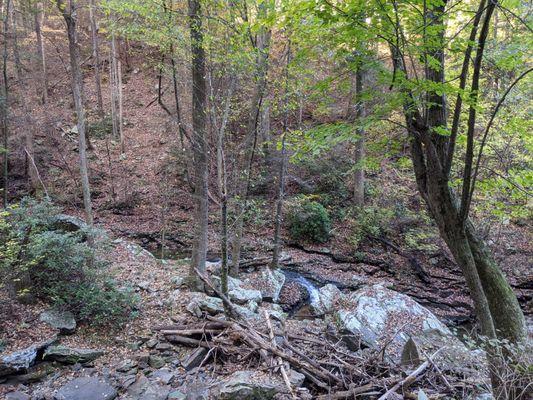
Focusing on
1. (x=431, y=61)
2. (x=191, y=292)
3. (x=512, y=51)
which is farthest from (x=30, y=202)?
(x=512, y=51)

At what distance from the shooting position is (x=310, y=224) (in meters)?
13.9

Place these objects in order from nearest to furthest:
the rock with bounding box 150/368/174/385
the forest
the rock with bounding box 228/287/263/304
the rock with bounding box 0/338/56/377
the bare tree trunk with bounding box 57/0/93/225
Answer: the forest, the rock with bounding box 0/338/56/377, the rock with bounding box 150/368/174/385, the bare tree trunk with bounding box 57/0/93/225, the rock with bounding box 228/287/263/304

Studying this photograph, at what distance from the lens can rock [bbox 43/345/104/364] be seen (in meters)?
5.02

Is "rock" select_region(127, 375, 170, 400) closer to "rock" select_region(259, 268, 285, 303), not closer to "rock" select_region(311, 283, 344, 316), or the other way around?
"rock" select_region(259, 268, 285, 303)

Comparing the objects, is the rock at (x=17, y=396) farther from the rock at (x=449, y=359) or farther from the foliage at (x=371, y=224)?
the foliage at (x=371, y=224)

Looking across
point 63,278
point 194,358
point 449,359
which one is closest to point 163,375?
point 194,358

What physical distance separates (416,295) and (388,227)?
3996mm

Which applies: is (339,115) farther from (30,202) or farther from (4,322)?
(4,322)

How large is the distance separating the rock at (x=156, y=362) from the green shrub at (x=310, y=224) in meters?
9.30

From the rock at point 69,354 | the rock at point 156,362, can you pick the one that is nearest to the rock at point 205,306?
the rock at point 156,362

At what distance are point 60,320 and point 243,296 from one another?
3769 millimetres

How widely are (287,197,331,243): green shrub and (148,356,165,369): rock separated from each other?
9.30m

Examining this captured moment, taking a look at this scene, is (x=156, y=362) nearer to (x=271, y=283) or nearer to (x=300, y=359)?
(x=300, y=359)

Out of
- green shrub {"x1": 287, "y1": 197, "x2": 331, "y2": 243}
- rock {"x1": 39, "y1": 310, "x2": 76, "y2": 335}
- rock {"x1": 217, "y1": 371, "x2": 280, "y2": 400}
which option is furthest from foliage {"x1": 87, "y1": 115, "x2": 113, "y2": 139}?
rock {"x1": 217, "y1": 371, "x2": 280, "y2": 400}
